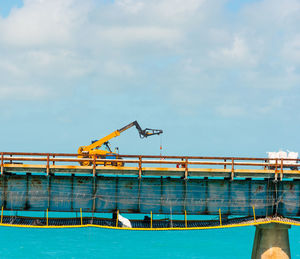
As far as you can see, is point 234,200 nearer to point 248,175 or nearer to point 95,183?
point 248,175

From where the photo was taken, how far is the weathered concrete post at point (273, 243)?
29.1 m

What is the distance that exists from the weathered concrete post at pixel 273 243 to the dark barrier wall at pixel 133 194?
1.73 metres

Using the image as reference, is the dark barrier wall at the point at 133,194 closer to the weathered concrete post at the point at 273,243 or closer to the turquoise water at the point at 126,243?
the weathered concrete post at the point at 273,243

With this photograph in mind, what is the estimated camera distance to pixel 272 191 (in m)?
29.5

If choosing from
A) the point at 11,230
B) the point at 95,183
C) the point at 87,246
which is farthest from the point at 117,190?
the point at 11,230

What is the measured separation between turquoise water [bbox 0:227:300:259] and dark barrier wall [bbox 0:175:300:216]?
32981mm

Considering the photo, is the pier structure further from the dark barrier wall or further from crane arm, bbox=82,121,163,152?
crane arm, bbox=82,121,163,152

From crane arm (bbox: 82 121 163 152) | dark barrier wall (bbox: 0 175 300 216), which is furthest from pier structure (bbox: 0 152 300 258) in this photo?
crane arm (bbox: 82 121 163 152)

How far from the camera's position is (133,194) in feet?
94.7

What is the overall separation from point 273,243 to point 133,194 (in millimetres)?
9961

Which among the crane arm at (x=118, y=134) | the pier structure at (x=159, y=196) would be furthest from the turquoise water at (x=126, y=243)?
the pier structure at (x=159, y=196)

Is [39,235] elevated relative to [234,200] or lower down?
lower down

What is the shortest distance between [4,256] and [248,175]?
42823mm

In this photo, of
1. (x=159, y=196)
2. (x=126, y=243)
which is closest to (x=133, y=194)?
(x=159, y=196)
